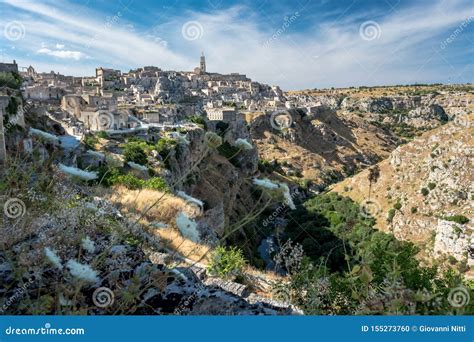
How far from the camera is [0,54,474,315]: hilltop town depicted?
2789 mm

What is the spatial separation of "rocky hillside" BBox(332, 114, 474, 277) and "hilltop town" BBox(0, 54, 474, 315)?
17 centimetres

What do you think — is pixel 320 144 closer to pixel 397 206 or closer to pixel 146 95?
pixel 146 95

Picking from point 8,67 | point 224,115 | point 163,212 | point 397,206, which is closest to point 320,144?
point 224,115

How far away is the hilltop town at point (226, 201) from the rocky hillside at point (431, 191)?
171mm

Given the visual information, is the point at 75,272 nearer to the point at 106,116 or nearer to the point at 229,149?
the point at 106,116

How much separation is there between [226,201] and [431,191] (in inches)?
820

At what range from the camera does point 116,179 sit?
1193 centimetres

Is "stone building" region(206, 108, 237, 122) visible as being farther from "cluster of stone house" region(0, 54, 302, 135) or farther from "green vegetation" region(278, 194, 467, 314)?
"green vegetation" region(278, 194, 467, 314)

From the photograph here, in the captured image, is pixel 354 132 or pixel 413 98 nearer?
pixel 354 132

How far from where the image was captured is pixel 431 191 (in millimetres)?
34938

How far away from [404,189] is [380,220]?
16.8 feet

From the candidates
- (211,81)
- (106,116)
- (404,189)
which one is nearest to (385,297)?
(106,116)

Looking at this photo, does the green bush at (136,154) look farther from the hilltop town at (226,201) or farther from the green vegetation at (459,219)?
the green vegetation at (459,219)

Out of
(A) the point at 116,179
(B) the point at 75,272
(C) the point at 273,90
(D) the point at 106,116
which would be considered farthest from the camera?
(C) the point at 273,90
